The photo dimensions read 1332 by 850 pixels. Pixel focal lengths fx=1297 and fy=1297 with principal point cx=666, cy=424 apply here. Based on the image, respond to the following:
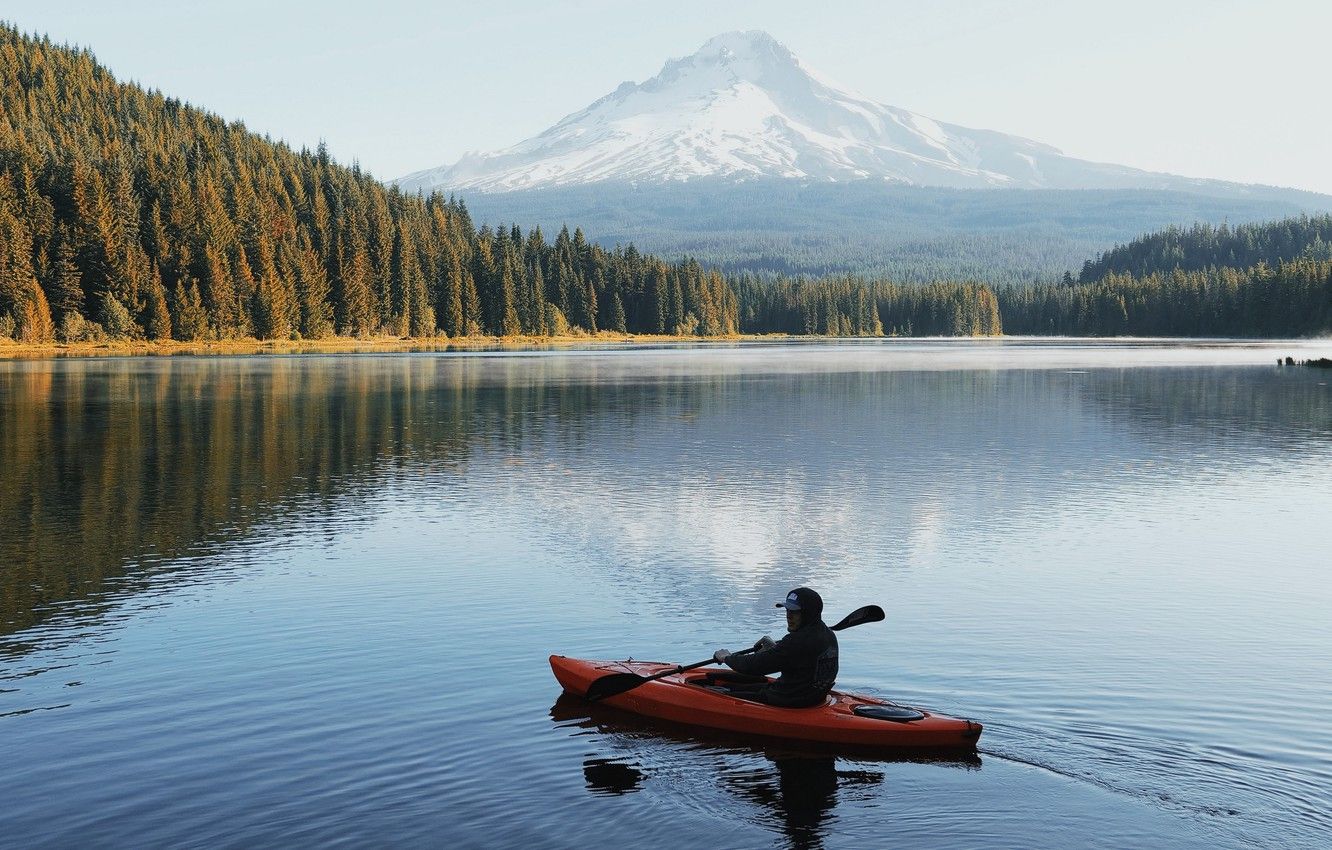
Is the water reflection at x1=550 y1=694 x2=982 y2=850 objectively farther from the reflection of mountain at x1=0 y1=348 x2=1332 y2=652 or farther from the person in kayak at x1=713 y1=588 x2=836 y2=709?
the reflection of mountain at x1=0 y1=348 x2=1332 y2=652

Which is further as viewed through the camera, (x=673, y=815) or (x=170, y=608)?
(x=170, y=608)

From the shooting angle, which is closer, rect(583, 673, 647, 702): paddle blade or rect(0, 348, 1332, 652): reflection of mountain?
rect(583, 673, 647, 702): paddle blade

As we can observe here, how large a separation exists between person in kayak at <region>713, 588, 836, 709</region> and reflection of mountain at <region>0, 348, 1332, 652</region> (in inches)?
264

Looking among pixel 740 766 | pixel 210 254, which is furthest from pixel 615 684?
pixel 210 254

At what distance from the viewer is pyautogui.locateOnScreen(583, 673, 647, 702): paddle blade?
15.1 meters

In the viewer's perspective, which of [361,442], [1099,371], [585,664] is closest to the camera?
[585,664]

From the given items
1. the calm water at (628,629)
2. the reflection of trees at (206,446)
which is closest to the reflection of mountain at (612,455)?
the reflection of trees at (206,446)

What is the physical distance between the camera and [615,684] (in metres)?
15.1

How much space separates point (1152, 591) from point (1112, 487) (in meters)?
12.2

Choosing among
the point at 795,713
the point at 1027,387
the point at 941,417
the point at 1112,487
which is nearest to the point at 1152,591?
the point at 795,713

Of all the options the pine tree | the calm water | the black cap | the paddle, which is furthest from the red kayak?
the pine tree

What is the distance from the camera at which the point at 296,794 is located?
12.5m

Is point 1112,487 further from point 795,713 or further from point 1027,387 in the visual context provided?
point 1027,387

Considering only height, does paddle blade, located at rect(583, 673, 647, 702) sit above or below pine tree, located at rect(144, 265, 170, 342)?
below
